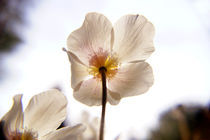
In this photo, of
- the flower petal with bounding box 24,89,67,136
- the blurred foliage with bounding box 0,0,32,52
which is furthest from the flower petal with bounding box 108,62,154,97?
the blurred foliage with bounding box 0,0,32,52

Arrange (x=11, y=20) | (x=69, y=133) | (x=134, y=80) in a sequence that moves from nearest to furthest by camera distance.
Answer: (x=69, y=133) < (x=134, y=80) < (x=11, y=20)

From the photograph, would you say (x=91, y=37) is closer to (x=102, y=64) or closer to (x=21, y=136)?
(x=102, y=64)

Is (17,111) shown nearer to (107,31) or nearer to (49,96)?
(49,96)

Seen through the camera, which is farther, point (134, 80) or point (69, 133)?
point (134, 80)

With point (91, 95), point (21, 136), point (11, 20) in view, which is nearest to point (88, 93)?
point (91, 95)

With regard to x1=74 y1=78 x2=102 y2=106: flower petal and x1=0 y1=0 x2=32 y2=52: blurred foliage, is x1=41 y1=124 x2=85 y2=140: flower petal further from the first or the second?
x1=0 y1=0 x2=32 y2=52: blurred foliage

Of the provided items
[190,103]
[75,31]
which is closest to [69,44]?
[75,31]
